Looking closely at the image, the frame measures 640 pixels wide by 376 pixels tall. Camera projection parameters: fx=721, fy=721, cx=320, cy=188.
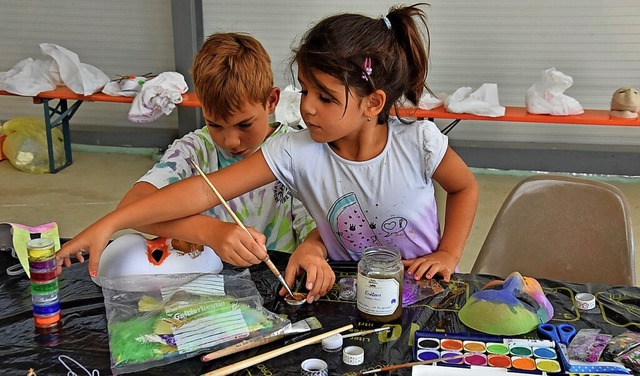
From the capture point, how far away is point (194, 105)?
13.5ft

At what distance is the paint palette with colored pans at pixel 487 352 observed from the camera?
1112mm

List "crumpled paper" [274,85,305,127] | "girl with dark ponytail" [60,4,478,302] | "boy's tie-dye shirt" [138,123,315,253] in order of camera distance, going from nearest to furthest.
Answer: "girl with dark ponytail" [60,4,478,302], "boy's tie-dye shirt" [138,123,315,253], "crumpled paper" [274,85,305,127]

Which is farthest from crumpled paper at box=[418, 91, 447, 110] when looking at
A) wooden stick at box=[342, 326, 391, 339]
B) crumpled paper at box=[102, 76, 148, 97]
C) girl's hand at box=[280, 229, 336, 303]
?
wooden stick at box=[342, 326, 391, 339]

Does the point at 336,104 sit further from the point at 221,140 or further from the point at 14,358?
the point at 14,358

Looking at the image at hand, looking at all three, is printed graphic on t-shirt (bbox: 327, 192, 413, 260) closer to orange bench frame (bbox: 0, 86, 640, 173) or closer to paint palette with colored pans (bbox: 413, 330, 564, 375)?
paint palette with colored pans (bbox: 413, 330, 564, 375)

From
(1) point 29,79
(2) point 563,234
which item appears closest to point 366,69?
(2) point 563,234

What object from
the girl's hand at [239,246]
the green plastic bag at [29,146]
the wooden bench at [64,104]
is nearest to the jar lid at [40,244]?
the girl's hand at [239,246]

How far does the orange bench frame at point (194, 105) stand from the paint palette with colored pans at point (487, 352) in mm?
2517

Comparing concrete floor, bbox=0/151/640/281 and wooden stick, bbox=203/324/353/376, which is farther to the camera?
concrete floor, bbox=0/151/640/281

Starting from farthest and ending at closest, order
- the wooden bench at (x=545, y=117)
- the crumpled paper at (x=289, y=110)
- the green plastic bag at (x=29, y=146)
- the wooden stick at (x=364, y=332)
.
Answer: the green plastic bag at (x=29, y=146), the crumpled paper at (x=289, y=110), the wooden bench at (x=545, y=117), the wooden stick at (x=364, y=332)

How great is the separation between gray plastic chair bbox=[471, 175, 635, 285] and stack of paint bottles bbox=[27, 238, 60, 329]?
3.33 ft

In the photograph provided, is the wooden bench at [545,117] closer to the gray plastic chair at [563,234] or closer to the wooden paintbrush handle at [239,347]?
the gray plastic chair at [563,234]

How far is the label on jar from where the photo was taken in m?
1.23

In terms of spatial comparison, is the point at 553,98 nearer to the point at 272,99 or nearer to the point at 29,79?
the point at 272,99
